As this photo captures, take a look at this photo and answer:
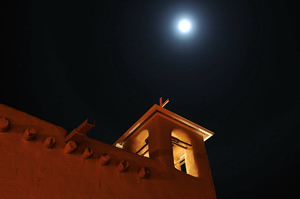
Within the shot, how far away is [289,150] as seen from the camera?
2075cm

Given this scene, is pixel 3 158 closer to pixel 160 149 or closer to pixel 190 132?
pixel 160 149

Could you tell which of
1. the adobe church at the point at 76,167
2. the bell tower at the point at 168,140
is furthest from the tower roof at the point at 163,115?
the adobe church at the point at 76,167

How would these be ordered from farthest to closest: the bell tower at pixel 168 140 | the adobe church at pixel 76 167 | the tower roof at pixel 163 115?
the tower roof at pixel 163 115 < the bell tower at pixel 168 140 < the adobe church at pixel 76 167

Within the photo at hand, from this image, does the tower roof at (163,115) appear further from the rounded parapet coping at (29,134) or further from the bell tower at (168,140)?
the rounded parapet coping at (29,134)

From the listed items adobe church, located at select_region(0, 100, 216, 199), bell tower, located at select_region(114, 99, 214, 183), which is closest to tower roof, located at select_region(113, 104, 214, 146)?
bell tower, located at select_region(114, 99, 214, 183)

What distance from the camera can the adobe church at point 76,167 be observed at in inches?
148

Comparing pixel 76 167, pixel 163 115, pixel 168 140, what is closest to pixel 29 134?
pixel 76 167

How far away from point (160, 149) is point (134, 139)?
5.86 ft

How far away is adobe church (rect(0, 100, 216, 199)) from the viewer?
148 inches

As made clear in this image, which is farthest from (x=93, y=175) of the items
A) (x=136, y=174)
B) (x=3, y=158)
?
(x=3, y=158)

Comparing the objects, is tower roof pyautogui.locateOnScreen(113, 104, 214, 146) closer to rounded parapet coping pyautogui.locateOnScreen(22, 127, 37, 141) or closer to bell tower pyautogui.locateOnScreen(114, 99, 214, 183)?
bell tower pyautogui.locateOnScreen(114, 99, 214, 183)

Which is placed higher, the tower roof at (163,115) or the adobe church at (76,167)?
the tower roof at (163,115)

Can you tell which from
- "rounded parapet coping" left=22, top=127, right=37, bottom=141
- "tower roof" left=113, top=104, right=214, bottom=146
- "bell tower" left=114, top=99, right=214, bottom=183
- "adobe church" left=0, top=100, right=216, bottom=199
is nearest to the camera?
"adobe church" left=0, top=100, right=216, bottom=199

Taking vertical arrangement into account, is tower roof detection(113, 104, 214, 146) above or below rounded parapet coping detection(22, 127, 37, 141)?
above
